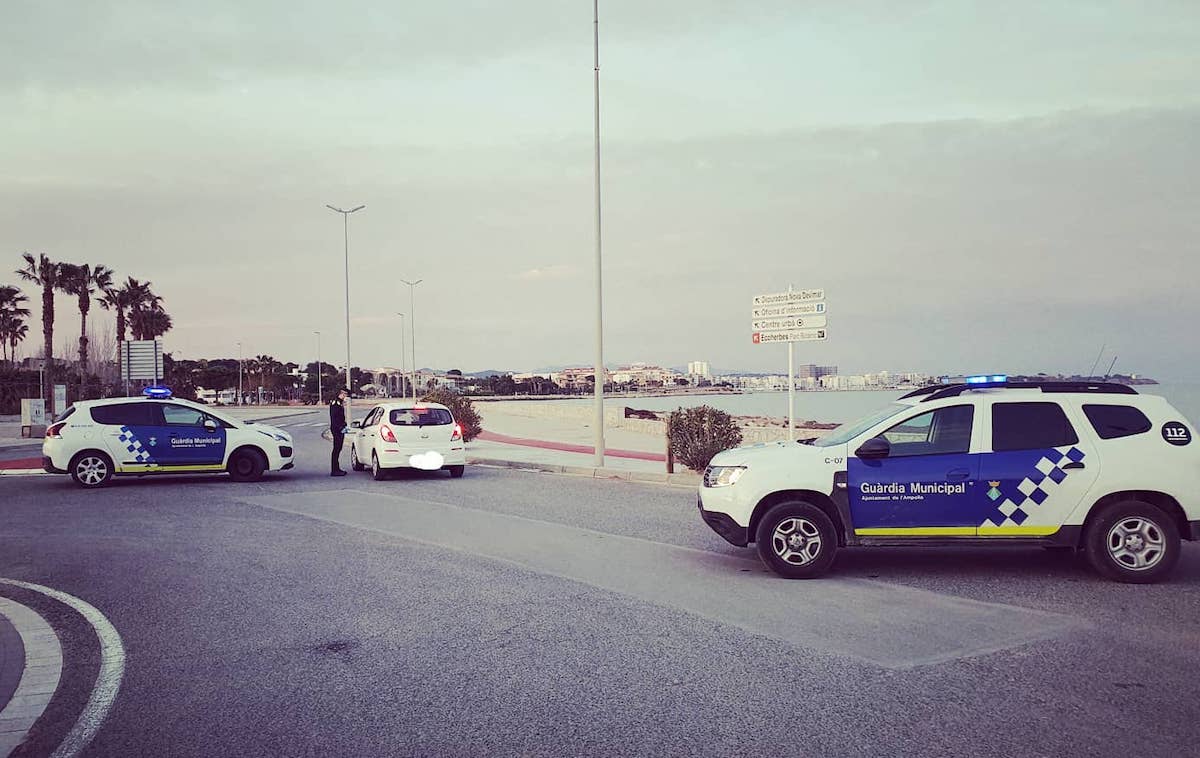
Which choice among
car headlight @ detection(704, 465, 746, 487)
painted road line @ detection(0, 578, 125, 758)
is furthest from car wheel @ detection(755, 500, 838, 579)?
painted road line @ detection(0, 578, 125, 758)

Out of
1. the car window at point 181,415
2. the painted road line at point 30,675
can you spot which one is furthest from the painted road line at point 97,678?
the car window at point 181,415

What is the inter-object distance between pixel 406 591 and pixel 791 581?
3538 millimetres

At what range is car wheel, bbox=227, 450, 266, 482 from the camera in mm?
18672

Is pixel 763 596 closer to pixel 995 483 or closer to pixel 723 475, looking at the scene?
pixel 723 475

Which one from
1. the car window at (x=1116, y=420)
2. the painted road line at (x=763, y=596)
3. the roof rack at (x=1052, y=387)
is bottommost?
the painted road line at (x=763, y=596)

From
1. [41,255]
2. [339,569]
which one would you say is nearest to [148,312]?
[41,255]

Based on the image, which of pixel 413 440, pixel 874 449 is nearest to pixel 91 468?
pixel 413 440

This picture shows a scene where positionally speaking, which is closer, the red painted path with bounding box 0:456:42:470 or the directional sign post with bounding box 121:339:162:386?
the red painted path with bounding box 0:456:42:470

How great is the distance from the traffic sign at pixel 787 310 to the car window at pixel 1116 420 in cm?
1014

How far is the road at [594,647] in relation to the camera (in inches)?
187

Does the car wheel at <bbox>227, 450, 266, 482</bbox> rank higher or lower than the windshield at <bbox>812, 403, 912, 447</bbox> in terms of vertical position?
lower

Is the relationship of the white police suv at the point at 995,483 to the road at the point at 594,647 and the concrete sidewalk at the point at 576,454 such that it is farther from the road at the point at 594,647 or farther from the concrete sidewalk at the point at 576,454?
the concrete sidewalk at the point at 576,454

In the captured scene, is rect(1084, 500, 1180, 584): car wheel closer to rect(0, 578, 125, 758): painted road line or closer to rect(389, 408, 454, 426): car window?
rect(0, 578, 125, 758): painted road line

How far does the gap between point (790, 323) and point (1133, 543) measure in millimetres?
11204
